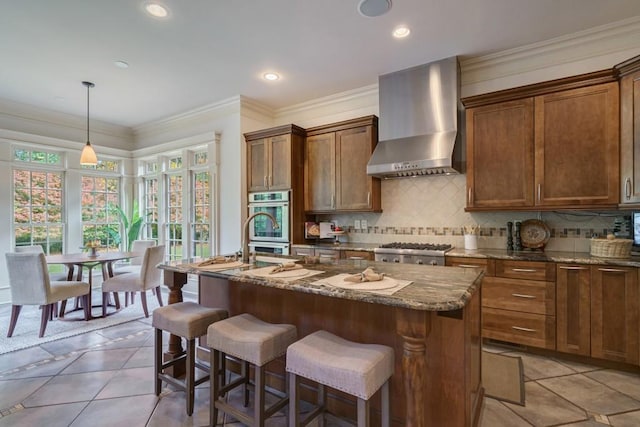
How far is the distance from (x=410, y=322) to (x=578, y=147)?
8.55 ft

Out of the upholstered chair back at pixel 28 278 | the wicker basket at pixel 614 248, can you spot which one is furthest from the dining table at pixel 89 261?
the wicker basket at pixel 614 248

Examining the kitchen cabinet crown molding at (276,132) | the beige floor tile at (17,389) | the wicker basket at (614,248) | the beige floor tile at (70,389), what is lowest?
the beige floor tile at (17,389)

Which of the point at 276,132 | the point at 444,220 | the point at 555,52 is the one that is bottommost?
the point at 444,220

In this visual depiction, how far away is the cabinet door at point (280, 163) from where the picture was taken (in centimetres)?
423

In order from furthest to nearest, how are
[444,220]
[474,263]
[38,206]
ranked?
[38,206]
[444,220]
[474,263]

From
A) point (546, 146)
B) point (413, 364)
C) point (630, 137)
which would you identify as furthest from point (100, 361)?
point (630, 137)

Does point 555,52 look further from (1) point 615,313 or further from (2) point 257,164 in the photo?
(2) point 257,164

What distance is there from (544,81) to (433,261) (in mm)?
2022

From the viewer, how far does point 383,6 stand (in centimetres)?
251

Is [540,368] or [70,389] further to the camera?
[540,368]

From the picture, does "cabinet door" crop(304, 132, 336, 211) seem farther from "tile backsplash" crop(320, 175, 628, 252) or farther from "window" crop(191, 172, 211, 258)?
"window" crop(191, 172, 211, 258)

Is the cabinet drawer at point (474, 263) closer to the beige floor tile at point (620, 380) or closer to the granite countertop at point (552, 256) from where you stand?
the granite countertop at point (552, 256)

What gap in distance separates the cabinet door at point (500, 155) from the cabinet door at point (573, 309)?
0.71 metres

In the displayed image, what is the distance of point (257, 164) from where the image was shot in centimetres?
450
